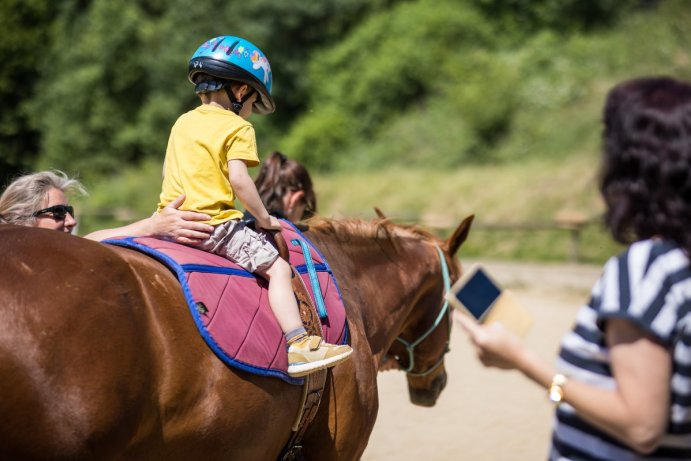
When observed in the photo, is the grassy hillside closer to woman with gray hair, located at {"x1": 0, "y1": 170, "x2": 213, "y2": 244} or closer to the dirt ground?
the dirt ground

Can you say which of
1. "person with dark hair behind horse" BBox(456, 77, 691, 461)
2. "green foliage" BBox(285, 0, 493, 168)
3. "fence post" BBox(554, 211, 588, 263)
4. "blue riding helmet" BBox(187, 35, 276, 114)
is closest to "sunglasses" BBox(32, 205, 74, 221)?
"blue riding helmet" BBox(187, 35, 276, 114)

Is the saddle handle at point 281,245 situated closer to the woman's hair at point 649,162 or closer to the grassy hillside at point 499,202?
the woman's hair at point 649,162

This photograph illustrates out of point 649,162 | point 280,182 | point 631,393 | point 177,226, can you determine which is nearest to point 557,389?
point 631,393

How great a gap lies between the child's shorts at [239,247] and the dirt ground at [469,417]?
323 cm

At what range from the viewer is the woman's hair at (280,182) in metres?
4.90

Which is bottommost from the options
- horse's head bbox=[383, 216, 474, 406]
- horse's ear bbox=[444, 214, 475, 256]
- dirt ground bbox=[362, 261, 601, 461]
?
dirt ground bbox=[362, 261, 601, 461]

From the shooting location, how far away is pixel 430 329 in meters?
4.45

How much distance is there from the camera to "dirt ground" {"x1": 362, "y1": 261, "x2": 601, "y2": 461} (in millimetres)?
5984

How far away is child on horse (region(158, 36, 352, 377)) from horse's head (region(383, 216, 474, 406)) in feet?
4.75

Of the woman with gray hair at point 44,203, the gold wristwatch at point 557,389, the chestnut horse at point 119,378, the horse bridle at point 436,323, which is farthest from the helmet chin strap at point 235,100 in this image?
the gold wristwatch at point 557,389

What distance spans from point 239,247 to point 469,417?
14.7 ft

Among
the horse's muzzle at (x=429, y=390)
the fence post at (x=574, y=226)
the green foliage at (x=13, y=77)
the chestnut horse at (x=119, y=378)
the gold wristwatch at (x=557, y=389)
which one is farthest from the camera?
the fence post at (x=574, y=226)

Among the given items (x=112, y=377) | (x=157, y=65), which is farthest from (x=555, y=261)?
(x=157, y=65)

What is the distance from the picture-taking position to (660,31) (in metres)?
22.6
